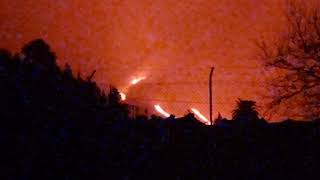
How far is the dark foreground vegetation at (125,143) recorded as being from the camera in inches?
1017

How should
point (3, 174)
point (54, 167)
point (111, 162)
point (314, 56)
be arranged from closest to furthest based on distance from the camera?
1. point (3, 174)
2. point (54, 167)
3. point (111, 162)
4. point (314, 56)

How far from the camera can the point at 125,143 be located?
93.5 ft

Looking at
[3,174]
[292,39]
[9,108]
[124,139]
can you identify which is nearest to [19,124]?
[9,108]

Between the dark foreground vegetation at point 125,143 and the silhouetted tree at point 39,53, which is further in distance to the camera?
the silhouetted tree at point 39,53

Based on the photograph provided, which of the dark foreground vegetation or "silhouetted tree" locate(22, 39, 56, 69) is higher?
"silhouetted tree" locate(22, 39, 56, 69)

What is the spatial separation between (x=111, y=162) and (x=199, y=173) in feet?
12.8

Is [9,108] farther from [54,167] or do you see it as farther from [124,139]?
[124,139]

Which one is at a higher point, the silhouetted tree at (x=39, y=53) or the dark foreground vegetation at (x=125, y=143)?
the silhouetted tree at (x=39, y=53)

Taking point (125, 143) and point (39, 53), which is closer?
point (125, 143)

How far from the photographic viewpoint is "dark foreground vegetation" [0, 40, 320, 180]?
84.7ft

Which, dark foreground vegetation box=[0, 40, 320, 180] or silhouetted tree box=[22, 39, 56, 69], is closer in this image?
dark foreground vegetation box=[0, 40, 320, 180]

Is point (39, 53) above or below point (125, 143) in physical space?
above

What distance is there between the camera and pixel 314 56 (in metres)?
30.2

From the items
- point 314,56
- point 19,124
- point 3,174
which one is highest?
point 314,56
